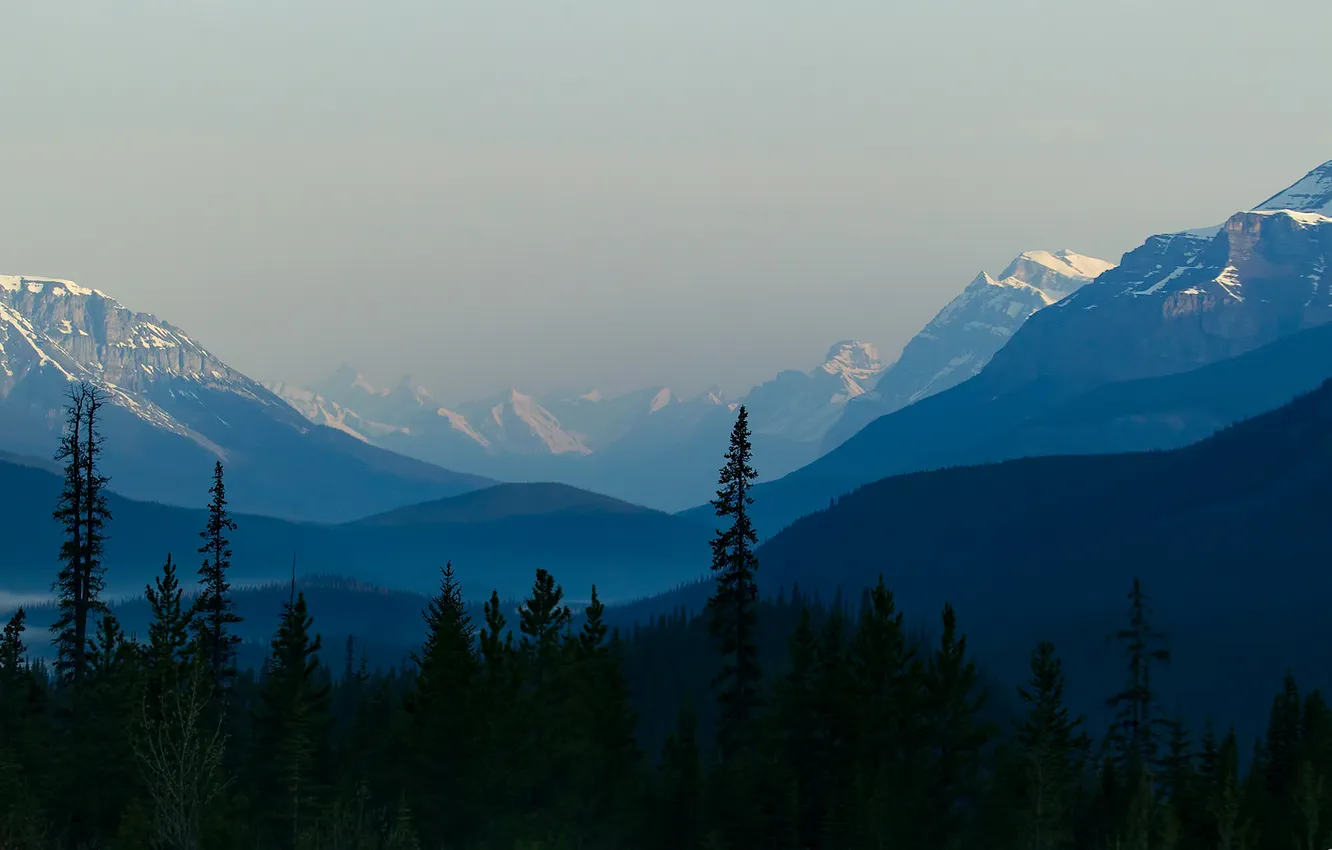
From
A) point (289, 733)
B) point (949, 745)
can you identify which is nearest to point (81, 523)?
point (289, 733)

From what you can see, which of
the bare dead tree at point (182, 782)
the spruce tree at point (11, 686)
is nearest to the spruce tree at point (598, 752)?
the bare dead tree at point (182, 782)

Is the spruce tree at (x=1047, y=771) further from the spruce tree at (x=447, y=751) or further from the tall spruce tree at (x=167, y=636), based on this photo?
→ the tall spruce tree at (x=167, y=636)

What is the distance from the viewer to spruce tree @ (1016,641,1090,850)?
65750 millimetres

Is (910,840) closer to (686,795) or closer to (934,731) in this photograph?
(934,731)

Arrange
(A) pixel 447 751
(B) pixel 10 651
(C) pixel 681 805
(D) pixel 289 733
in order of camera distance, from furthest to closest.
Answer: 1. (B) pixel 10 651
2. (C) pixel 681 805
3. (D) pixel 289 733
4. (A) pixel 447 751

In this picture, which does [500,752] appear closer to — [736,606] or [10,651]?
[736,606]

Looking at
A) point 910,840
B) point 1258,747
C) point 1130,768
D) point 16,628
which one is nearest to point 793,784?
point 910,840

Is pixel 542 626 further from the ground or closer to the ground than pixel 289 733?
further from the ground

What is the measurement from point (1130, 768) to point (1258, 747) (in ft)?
37.9

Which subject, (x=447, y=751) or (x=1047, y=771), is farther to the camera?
(x=447, y=751)

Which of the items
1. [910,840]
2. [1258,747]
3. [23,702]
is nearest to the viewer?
[910,840]

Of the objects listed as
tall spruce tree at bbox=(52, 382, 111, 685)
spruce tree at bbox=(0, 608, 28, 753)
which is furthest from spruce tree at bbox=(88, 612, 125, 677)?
spruce tree at bbox=(0, 608, 28, 753)

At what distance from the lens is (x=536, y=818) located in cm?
7131

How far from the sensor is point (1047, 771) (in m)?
68.5
